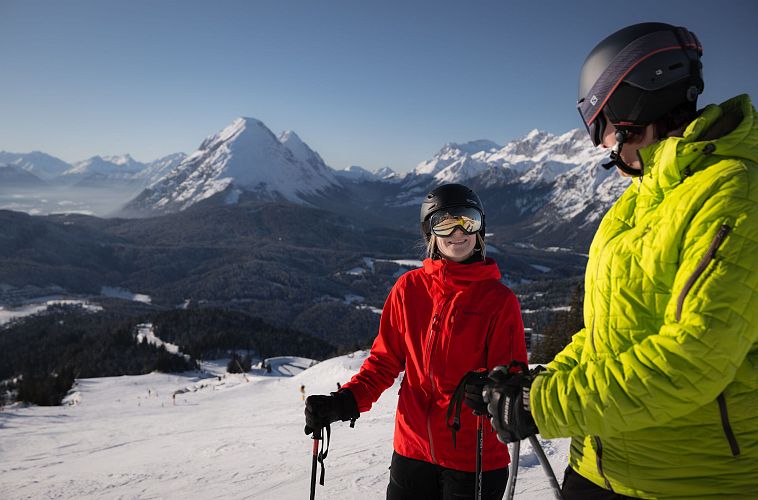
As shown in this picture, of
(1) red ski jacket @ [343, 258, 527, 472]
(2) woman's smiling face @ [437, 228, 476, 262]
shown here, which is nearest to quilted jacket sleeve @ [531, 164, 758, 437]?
(1) red ski jacket @ [343, 258, 527, 472]

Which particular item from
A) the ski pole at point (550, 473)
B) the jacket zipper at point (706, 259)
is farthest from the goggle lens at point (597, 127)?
the ski pole at point (550, 473)

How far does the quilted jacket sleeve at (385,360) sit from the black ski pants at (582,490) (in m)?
1.38

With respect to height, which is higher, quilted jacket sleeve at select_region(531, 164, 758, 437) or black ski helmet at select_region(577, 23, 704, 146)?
black ski helmet at select_region(577, 23, 704, 146)

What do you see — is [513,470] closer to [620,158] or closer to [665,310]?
[665,310]

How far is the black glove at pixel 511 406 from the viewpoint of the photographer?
1.87 m

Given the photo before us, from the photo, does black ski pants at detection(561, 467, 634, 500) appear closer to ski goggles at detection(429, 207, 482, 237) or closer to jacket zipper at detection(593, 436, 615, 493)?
jacket zipper at detection(593, 436, 615, 493)

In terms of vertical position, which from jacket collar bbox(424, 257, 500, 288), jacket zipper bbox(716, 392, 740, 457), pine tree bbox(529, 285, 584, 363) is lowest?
pine tree bbox(529, 285, 584, 363)

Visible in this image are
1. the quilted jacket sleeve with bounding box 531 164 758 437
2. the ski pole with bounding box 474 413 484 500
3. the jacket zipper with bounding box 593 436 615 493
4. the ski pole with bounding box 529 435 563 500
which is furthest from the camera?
the ski pole with bounding box 474 413 484 500

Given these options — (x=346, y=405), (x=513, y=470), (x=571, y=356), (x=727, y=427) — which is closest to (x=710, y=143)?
(x=727, y=427)

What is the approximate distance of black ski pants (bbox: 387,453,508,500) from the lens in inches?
111

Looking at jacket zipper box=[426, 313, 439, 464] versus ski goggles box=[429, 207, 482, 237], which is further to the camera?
ski goggles box=[429, 207, 482, 237]

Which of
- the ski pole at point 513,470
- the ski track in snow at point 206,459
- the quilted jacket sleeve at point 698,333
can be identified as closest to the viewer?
the quilted jacket sleeve at point 698,333

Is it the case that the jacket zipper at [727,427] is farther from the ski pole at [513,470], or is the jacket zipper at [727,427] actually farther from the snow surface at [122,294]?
the snow surface at [122,294]

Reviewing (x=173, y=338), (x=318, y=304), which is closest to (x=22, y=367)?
(x=173, y=338)
